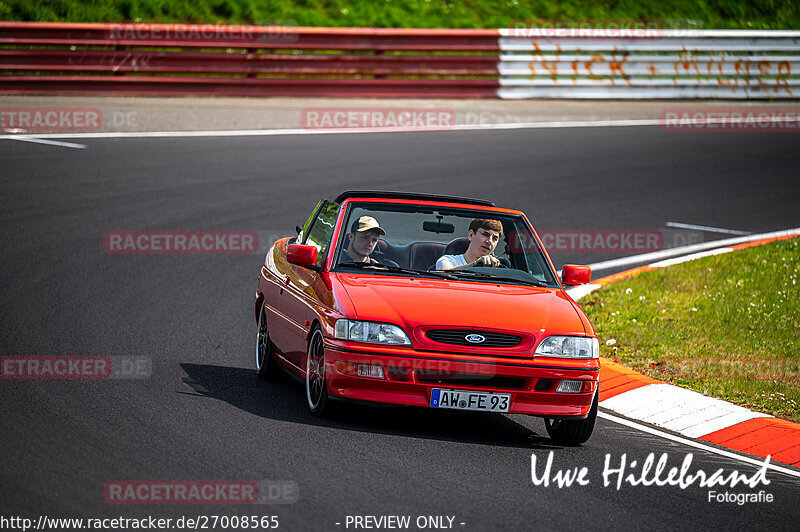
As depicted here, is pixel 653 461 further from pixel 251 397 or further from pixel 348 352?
pixel 251 397

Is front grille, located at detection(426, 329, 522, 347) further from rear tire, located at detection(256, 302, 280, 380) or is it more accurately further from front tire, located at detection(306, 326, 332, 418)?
rear tire, located at detection(256, 302, 280, 380)

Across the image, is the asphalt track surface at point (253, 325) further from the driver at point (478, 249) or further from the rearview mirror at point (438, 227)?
the rearview mirror at point (438, 227)

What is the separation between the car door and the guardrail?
1306cm

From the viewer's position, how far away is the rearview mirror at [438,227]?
896 centimetres

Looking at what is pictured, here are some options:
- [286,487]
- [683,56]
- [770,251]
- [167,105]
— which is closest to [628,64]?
[683,56]

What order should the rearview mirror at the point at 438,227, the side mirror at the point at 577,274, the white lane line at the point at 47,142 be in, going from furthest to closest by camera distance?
the white lane line at the point at 47,142 → the rearview mirror at the point at 438,227 → the side mirror at the point at 577,274

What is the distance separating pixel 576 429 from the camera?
7.86 meters

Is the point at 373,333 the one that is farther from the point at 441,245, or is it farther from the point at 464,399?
the point at 441,245

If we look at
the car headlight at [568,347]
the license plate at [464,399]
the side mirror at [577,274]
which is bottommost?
the license plate at [464,399]

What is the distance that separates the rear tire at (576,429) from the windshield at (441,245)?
46.2 inches

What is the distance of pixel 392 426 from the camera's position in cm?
789

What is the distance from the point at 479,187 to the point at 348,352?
9754 mm

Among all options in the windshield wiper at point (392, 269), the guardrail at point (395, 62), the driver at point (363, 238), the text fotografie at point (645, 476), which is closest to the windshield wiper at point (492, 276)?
the windshield wiper at point (392, 269)

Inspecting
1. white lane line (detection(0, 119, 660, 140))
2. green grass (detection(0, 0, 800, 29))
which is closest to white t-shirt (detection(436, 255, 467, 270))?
white lane line (detection(0, 119, 660, 140))
